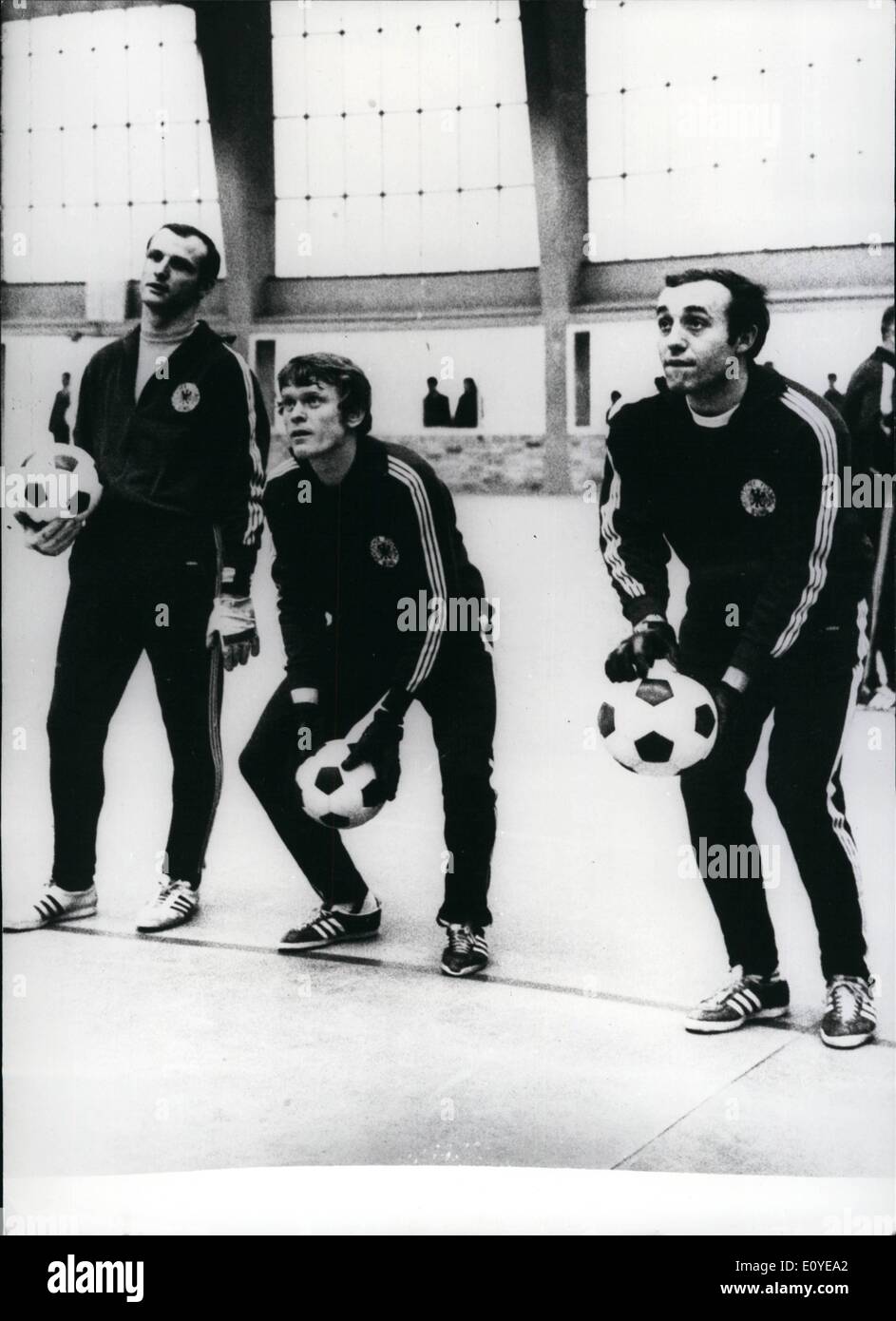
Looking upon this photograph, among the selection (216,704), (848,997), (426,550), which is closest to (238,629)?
(216,704)

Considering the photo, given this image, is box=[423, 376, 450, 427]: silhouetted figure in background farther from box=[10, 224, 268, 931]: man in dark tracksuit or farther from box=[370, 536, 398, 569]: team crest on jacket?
box=[10, 224, 268, 931]: man in dark tracksuit

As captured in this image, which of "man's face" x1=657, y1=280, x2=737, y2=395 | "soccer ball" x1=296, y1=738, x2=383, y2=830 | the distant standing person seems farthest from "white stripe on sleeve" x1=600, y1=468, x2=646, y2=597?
the distant standing person

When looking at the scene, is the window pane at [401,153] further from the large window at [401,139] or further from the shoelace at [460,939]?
the shoelace at [460,939]

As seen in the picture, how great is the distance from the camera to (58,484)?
3.72 meters

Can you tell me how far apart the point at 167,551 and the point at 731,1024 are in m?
2.07

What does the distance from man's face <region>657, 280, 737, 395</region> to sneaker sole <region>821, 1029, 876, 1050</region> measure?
176 cm

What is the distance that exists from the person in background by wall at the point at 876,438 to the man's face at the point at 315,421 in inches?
53.6

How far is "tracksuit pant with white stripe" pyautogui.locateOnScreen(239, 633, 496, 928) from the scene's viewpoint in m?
3.65

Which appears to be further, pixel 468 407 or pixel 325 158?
pixel 325 158

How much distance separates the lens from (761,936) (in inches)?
138

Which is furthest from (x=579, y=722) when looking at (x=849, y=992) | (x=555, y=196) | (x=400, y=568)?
(x=555, y=196)

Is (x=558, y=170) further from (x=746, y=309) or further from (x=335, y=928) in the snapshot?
(x=335, y=928)

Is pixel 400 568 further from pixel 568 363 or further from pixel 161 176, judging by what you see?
pixel 161 176

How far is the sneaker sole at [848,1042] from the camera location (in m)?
3.38
